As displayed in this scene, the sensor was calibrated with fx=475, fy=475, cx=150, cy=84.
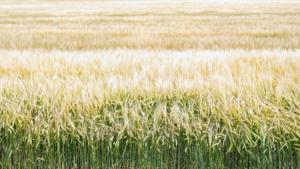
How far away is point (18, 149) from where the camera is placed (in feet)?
9.57

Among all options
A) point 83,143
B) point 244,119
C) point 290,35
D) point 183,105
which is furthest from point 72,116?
point 290,35

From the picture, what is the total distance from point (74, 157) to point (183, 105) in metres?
0.76

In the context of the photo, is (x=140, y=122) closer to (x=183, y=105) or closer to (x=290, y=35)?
(x=183, y=105)

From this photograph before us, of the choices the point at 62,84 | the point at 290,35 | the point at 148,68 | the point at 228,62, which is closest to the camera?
the point at 62,84

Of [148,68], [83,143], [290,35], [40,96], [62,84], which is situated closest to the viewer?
[83,143]

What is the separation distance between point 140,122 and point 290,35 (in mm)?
10167

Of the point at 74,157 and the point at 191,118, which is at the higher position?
the point at 191,118

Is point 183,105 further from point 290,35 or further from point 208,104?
point 290,35

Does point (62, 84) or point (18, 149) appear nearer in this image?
point (18, 149)

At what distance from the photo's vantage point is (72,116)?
2996 millimetres

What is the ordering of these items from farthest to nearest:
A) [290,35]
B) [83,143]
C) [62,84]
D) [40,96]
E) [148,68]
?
[290,35]
[148,68]
[62,84]
[40,96]
[83,143]

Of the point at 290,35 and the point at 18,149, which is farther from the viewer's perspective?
the point at 290,35

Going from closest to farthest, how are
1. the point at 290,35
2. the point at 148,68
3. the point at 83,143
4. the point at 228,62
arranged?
the point at 83,143
the point at 148,68
the point at 228,62
the point at 290,35

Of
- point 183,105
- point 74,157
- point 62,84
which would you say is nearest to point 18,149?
point 74,157
